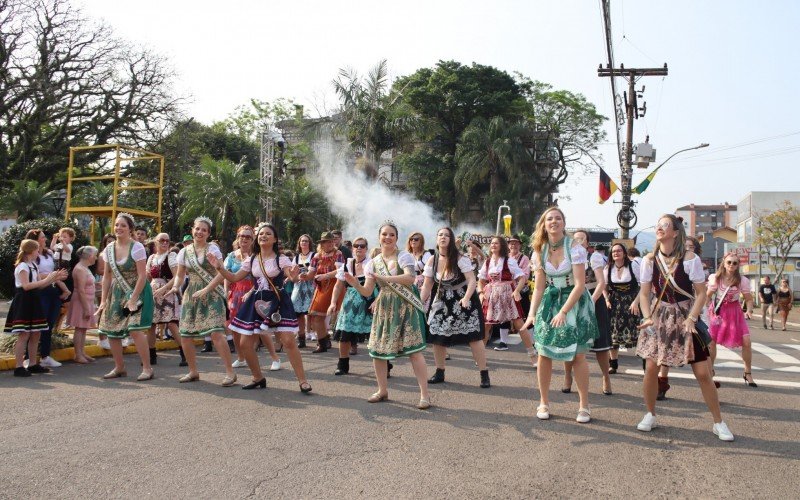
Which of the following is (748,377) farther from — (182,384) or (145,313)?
(145,313)

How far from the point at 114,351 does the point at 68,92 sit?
24.0 metres

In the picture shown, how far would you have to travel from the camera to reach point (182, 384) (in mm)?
7461

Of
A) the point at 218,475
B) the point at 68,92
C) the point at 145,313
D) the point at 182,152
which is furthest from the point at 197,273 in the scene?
the point at 182,152

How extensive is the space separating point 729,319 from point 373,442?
5.33 meters

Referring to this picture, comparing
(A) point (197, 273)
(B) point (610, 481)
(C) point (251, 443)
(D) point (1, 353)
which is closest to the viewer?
(B) point (610, 481)

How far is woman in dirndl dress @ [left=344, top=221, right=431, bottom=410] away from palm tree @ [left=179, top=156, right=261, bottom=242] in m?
24.9

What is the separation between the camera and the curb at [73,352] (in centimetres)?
844

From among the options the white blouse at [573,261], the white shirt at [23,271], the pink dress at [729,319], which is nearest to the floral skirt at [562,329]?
the white blouse at [573,261]

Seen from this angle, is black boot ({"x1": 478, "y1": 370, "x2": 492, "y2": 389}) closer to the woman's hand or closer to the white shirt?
the woman's hand

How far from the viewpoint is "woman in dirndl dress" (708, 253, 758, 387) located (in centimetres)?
799

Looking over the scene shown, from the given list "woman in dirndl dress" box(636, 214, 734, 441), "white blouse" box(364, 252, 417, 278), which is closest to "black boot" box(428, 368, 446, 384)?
"white blouse" box(364, 252, 417, 278)

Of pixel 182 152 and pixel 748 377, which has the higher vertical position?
pixel 182 152

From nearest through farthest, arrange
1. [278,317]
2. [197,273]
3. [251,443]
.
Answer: [251,443]
[278,317]
[197,273]

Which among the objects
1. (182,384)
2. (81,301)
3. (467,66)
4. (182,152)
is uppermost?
(467,66)
